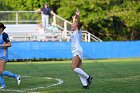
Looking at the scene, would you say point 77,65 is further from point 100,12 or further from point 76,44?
point 100,12

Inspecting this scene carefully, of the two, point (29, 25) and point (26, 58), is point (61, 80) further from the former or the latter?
point (29, 25)

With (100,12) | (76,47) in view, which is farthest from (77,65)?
(100,12)

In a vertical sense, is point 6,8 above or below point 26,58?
above

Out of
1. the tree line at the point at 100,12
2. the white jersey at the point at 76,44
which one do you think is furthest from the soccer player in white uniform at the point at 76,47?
the tree line at the point at 100,12

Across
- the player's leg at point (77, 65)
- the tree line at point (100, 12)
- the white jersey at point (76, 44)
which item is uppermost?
the tree line at point (100, 12)

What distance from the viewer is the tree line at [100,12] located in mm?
50031

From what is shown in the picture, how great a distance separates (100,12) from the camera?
50.2 metres

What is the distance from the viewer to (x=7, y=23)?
133 ft

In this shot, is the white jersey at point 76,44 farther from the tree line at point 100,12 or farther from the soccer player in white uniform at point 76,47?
the tree line at point 100,12

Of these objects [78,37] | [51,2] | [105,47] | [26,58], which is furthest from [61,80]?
[51,2]

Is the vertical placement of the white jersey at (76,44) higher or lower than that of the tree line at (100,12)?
lower

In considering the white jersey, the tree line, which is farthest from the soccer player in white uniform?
the tree line

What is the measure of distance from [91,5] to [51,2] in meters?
5.33

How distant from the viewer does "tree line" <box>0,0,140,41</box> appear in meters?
50.0
